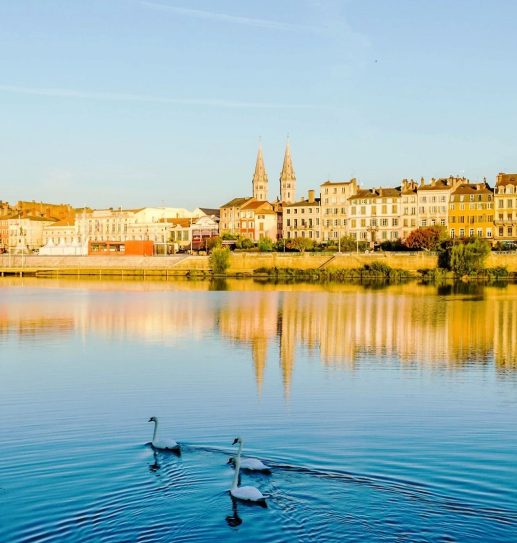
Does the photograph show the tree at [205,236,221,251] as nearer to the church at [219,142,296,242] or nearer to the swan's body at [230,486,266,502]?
the church at [219,142,296,242]

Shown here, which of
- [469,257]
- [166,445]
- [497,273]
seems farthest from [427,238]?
[166,445]

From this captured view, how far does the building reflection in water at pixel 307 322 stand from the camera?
28.7m

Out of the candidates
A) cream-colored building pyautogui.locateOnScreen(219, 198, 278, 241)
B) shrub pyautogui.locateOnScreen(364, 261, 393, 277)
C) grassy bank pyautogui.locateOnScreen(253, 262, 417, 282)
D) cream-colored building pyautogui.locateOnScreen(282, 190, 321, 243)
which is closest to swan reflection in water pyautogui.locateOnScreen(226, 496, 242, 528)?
grassy bank pyautogui.locateOnScreen(253, 262, 417, 282)

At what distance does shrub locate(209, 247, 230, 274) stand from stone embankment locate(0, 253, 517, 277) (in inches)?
42.1

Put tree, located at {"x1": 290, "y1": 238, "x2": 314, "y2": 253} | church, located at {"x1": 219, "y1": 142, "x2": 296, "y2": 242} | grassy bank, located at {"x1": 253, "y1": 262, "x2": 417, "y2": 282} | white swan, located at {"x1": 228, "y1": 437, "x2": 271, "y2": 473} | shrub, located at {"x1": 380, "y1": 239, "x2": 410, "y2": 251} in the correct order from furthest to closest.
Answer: church, located at {"x1": 219, "y1": 142, "x2": 296, "y2": 242}
tree, located at {"x1": 290, "y1": 238, "x2": 314, "y2": 253}
shrub, located at {"x1": 380, "y1": 239, "x2": 410, "y2": 251}
grassy bank, located at {"x1": 253, "y1": 262, "x2": 417, "y2": 282}
white swan, located at {"x1": 228, "y1": 437, "x2": 271, "y2": 473}

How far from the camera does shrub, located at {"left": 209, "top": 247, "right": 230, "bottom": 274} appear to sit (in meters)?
91.4

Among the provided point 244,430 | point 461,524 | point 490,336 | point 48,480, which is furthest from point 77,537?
point 490,336

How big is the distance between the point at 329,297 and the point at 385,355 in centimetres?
2910

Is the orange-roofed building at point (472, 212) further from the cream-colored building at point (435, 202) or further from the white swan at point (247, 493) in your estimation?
the white swan at point (247, 493)

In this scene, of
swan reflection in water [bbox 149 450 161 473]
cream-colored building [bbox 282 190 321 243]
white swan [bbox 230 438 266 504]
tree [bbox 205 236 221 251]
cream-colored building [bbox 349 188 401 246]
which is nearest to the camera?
white swan [bbox 230 438 266 504]

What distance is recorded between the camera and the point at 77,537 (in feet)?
34.9

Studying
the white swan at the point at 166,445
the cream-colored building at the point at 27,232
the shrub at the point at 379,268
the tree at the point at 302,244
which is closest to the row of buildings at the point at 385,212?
the tree at the point at 302,244

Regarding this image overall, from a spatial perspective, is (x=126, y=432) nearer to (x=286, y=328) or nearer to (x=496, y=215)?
(x=286, y=328)

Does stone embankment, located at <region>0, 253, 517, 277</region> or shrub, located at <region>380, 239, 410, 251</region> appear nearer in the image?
stone embankment, located at <region>0, 253, 517, 277</region>
